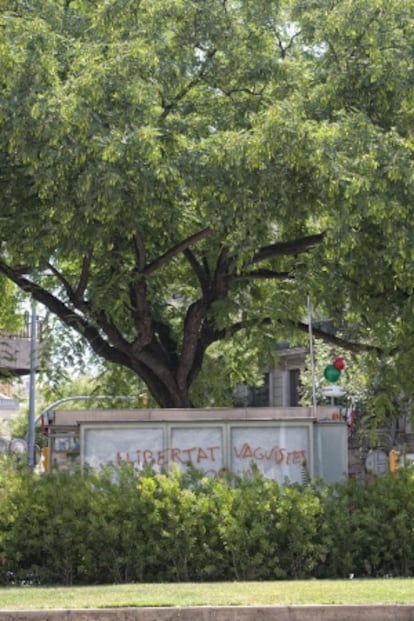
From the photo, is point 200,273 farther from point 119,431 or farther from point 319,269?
point 119,431

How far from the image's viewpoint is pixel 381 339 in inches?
784

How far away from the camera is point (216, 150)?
17188 mm

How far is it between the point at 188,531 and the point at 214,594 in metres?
2.31

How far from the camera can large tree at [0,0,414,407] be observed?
656 inches

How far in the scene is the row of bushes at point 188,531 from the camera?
15.2 meters

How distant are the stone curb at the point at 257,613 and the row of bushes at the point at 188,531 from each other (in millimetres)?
3294

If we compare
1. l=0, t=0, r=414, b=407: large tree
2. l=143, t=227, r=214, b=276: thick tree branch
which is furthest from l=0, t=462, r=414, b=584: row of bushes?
l=143, t=227, r=214, b=276: thick tree branch

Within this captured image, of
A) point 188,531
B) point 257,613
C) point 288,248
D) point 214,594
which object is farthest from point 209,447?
point 257,613

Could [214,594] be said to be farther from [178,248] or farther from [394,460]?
[394,460]

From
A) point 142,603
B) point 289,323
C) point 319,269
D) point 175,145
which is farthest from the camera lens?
point 289,323

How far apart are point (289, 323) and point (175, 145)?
16.7 ft

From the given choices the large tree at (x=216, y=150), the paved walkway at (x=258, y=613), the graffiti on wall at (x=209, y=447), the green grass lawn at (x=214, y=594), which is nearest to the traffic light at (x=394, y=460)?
the large tree at (x=216, y=150)

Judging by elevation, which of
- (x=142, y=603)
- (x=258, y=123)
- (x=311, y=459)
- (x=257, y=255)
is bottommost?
(x=142, y=603)

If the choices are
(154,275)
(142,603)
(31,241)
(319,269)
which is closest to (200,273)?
(154,275)
